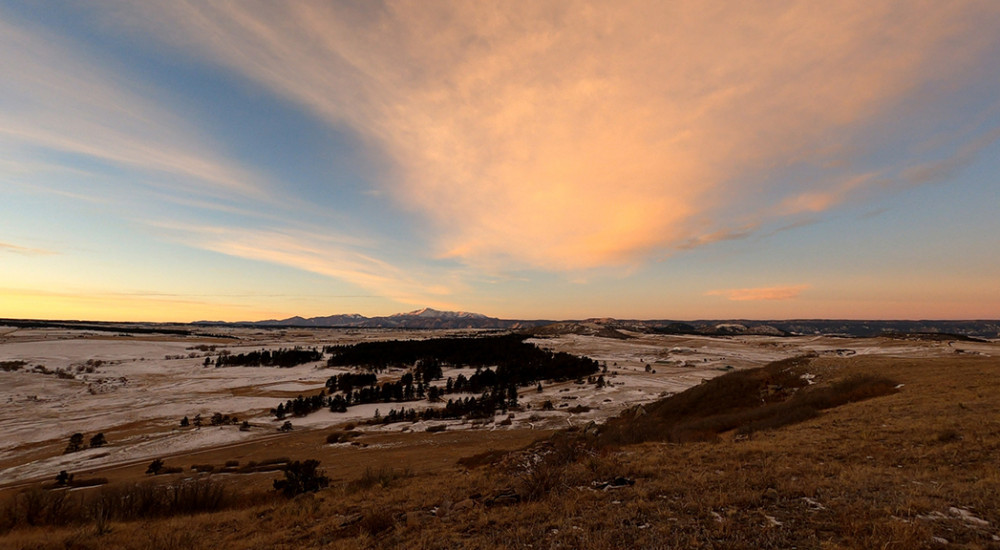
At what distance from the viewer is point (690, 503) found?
959 centimetres

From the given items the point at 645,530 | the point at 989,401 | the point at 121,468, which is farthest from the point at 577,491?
the point at 121,468

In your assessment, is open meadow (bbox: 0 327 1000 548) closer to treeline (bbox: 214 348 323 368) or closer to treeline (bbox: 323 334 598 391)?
treeline (bbox: 323 334 598 391)

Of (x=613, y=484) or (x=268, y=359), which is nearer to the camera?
(x=613, y=484)

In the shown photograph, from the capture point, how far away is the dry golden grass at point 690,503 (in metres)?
7.89

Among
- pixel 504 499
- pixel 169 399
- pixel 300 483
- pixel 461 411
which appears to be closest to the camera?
pixel 504 499

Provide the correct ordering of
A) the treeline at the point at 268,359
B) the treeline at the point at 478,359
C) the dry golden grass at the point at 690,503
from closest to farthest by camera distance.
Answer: the dry golden grass at the point at 690,503 < the treeline at the point at 478,359 < the treeline at the point at 268,359

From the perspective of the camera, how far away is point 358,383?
69500 millimetres

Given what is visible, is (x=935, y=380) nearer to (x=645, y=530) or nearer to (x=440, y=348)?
(x=645, y=530)

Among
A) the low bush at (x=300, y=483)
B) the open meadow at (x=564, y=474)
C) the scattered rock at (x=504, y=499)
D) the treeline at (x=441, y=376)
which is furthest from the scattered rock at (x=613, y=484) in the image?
the treeline at (x=441, y=376)

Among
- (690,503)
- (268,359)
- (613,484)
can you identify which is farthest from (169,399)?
(690,503)

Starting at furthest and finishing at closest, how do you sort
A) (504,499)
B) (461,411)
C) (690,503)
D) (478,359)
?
(478,359), (461,411), (504,499), (690,503)

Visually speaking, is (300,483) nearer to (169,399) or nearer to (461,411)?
(461,411)

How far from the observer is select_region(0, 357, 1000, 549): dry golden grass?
7887 mm

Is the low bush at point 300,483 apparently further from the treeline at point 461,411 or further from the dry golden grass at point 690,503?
the treeline at point 461,411
